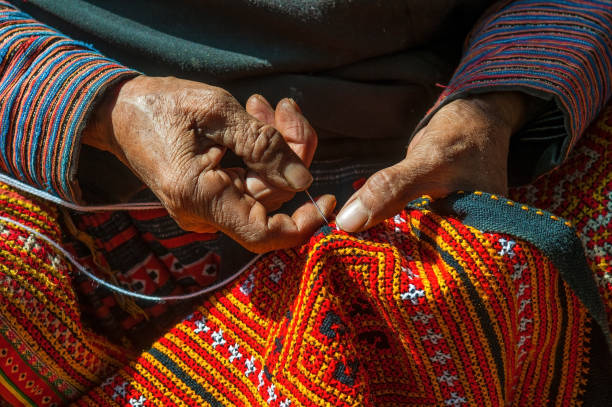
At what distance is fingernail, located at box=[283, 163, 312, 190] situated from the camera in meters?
0.96

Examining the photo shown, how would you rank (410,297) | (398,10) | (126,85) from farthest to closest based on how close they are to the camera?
(398,10)
(126,85)
(410,297)

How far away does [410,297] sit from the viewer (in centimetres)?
94

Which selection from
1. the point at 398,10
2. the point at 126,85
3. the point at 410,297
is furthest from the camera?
the point at 398,10

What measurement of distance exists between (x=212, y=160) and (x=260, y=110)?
0.60ft

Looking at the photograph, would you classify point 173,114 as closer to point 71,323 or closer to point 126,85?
point 126,85

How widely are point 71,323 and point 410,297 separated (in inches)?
28.2

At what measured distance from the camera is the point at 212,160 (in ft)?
3.15

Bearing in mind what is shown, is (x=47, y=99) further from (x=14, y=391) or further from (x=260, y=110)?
(x=14, y=391)

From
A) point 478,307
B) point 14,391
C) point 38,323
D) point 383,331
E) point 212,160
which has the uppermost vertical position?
point 212,160

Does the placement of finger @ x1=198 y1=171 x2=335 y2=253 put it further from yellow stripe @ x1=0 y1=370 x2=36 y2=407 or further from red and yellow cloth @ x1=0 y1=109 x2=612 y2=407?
yellow stripe @ x1=0 y1=370 x2=36 y2=407

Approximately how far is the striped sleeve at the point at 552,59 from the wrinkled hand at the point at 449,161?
54 millimetres

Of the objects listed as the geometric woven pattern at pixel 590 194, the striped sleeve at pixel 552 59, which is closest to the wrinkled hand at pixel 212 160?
the striped sleeve at pixel 552 59

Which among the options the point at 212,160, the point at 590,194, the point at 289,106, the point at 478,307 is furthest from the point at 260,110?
the point at 590,194

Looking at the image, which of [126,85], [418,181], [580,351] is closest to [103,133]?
[126,85]
